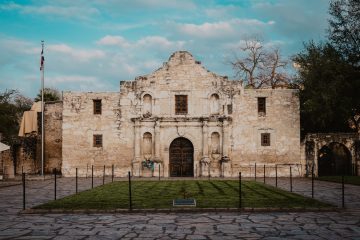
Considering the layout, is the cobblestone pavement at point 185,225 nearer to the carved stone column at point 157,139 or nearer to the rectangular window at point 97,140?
the carved stone column at point 157,139

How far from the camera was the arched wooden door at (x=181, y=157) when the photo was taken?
1213 inches

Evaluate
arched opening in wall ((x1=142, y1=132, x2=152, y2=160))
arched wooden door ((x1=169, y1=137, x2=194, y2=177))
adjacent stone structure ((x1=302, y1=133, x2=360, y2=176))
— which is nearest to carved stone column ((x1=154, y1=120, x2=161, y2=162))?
arched opening in wall ((x1=142, y1=132, x2=152, y2=160))

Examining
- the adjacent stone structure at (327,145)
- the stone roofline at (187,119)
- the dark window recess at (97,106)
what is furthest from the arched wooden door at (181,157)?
the adjacent stone structure at (327,145)

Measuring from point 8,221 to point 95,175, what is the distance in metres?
20.6

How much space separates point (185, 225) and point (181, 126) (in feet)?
69.0

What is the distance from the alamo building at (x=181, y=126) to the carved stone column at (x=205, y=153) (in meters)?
0.07

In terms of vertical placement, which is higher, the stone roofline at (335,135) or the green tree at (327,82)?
the green tree at (327,82)

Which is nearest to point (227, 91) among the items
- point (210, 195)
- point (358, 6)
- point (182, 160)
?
point (182, 160)

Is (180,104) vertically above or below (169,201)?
above

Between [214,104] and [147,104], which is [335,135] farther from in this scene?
[147,104]

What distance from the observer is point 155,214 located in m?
11.5

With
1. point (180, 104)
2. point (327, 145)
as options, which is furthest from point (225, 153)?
point (327, 145)

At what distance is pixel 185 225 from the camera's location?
387 inches

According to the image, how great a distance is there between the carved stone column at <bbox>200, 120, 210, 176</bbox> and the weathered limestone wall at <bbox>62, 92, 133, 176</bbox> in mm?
5231
